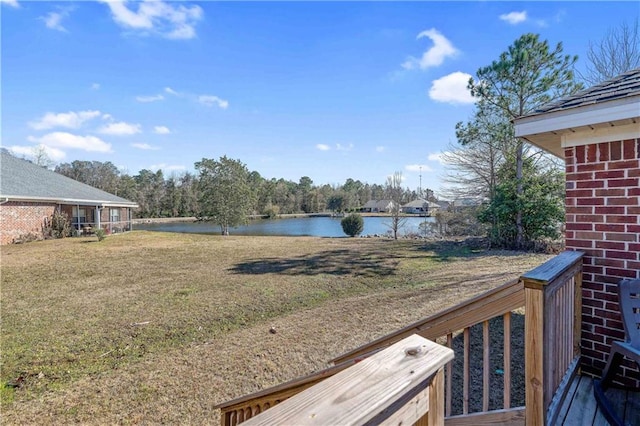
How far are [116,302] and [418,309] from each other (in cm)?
610

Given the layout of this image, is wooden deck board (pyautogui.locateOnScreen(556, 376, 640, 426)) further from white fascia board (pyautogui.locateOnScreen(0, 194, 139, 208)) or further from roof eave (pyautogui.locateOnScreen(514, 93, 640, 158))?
white fascia board (pyautogui.locateOnScreen(0, 194, 139, 208))

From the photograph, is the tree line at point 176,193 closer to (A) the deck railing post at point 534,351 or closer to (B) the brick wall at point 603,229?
(B) the brick wall at point 603,229

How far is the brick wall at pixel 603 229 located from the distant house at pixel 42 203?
19.7 meters

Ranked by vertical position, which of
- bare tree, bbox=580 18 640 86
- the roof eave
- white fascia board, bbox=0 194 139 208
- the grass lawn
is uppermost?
bare tree, bbox=580 18 640 86

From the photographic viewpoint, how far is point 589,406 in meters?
2.12

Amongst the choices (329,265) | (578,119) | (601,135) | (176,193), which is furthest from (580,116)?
(176,193)

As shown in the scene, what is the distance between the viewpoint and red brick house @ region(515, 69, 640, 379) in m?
2.28

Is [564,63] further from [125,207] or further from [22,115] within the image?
[125,207]

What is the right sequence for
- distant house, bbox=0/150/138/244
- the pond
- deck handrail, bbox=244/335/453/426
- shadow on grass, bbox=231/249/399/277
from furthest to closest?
the pond → distant house, bbox=0/150/138/244 → shadow on grass, bbox=231/249/399/277 → deck handrail, bbox=244/335/453/426

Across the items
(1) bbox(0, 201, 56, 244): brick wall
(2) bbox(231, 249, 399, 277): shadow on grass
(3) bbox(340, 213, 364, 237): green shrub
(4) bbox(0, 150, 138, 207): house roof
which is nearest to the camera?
(2) bbox(231, 249, 399, 277): shadow on grass

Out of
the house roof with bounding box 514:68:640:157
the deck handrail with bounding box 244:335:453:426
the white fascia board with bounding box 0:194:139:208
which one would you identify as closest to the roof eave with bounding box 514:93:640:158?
the house roof with bounding box 514:68:640:157

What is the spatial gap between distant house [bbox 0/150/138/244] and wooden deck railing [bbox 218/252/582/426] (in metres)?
18.4

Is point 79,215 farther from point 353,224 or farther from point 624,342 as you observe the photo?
point 624,342

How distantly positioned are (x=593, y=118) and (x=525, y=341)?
198 centimetres
